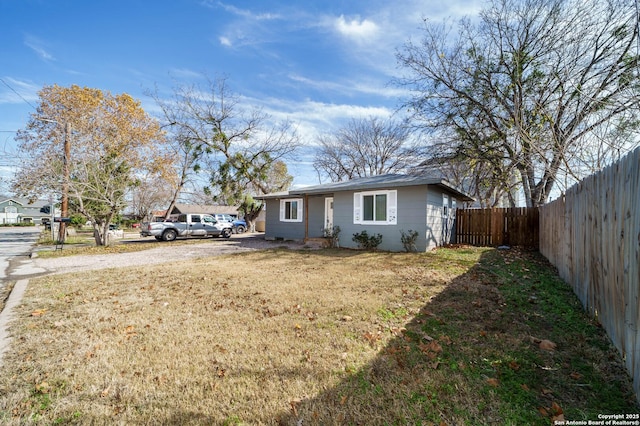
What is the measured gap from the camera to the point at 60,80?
17.0m

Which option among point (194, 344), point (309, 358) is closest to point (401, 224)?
point (309, 358)

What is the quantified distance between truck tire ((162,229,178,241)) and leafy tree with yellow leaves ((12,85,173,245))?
268cm

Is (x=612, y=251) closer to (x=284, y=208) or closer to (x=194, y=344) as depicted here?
(x=194, y=344)

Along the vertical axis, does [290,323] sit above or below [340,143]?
below

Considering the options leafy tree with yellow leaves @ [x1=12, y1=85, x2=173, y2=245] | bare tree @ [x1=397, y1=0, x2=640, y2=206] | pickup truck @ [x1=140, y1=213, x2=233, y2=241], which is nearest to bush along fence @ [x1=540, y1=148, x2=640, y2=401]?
bare tree @ [x1=397, y1=0, x2=640, y2=206]

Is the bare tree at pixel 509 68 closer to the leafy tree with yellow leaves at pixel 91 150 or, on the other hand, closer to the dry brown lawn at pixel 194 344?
the dry brown lawn at pixel 194 344

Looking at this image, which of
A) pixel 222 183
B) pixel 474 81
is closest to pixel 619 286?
pixel 474 81

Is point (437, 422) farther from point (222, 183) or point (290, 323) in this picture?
point (222, 183)

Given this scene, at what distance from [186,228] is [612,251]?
1755 centimetres

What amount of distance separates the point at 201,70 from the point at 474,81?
1686 centimetres

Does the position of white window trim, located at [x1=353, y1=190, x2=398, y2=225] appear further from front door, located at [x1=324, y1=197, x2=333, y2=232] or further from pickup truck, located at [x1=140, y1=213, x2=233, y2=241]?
pickup truck, located at [x1=140, y1=213, x2=233, y2=241]

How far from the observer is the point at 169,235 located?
15.9 m

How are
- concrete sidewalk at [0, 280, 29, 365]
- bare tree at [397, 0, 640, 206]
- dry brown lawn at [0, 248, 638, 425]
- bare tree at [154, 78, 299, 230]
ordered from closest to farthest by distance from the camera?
1. dry brown lawn at [0, 248, 638, 425]
2. concrete sidewalk at [0, 280, 29, 365]
3. bare tree at [397, 0, 640, 206]
4. bare tree at [154, 78, 299, 230]

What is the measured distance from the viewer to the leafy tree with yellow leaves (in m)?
12.3
